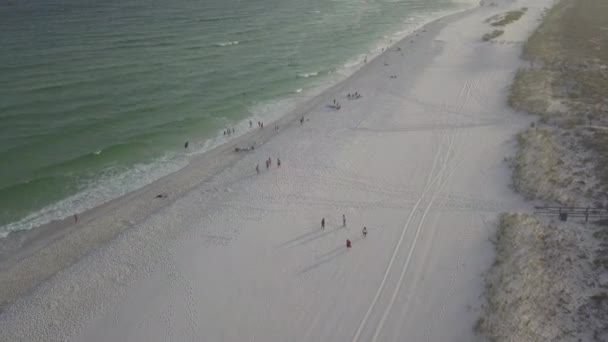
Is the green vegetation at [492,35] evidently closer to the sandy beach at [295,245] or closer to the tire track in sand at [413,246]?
the sandy beach at [295,245]

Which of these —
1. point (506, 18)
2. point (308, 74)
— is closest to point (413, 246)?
point (308, 74)

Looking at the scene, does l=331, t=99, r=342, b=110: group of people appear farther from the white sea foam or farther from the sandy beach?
the white sea foam

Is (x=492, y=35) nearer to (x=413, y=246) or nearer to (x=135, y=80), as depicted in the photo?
(x=135, y=80)

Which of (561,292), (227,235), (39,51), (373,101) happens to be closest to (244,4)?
(39,51)

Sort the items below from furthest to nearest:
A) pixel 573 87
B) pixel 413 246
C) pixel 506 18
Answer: pixel 506 18, pixel 573 87, pixel 413 246

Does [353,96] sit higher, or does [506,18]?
[506,18]
